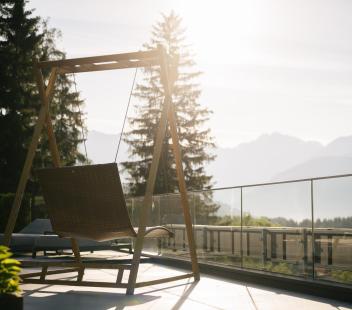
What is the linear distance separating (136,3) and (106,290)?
18.7ft

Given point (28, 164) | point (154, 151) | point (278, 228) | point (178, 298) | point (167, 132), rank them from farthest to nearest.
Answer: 1. point (167, 132)
2. point (278, 228)
3. point (28, 164)
4. point (154, 151)
5. point (178, 298)

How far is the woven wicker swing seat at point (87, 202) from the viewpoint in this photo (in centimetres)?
532

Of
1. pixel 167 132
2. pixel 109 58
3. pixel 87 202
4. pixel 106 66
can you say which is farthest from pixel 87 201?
pixel 167 132

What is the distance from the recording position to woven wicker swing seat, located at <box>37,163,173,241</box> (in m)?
5.32

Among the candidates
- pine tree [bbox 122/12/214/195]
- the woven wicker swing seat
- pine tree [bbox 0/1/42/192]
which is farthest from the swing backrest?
pine tree [bbox 122/12/214/195]

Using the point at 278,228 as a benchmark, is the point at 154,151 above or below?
above

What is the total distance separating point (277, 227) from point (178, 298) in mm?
1917

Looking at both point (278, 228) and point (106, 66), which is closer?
point (106, 66)

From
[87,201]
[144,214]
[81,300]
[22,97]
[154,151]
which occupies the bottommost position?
[81,300]

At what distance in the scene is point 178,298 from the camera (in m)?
5.20

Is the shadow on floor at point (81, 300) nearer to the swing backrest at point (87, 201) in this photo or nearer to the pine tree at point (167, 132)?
the swing backrest at point (87, 201)

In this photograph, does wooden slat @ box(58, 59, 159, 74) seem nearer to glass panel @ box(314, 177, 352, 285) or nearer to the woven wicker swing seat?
the woven wicker swing seat

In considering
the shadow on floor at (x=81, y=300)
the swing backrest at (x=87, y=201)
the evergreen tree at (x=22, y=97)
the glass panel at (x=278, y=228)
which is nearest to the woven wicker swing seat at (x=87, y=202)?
the swing backrest at (x=87, y=201)

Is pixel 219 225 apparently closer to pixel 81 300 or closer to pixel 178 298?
pixel 178 298
